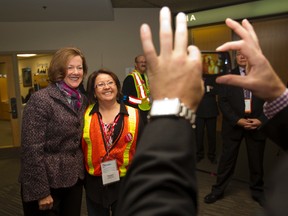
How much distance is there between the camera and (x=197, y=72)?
63 cm

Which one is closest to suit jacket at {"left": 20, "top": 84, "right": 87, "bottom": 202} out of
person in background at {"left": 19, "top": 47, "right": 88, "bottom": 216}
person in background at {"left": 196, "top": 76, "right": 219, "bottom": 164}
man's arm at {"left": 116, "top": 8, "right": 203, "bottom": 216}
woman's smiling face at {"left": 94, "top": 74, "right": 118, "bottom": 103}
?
person in background at {"left": 19, "top": 47, "right": 88, "bottom": 216}

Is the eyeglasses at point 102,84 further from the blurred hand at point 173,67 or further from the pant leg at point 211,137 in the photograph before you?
the pant leg at point 211,137

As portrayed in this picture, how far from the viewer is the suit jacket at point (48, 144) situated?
6.01ft

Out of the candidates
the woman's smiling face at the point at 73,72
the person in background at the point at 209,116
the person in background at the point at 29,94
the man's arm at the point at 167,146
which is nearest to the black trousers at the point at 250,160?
the person in background at the point at 209,116

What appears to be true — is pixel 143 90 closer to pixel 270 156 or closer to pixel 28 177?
pixel 270 156

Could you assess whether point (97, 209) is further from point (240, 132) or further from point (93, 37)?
point (93, 37)

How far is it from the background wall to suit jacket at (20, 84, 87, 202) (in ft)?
14.1

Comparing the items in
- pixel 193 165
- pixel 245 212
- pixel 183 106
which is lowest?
pixel 245 212

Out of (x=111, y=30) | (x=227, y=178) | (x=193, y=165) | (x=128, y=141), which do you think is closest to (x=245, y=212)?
(x=227, y=178)

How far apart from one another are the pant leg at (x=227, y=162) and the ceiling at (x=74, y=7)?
2414 mm

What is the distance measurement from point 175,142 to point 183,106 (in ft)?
0.30

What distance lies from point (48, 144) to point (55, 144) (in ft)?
0.15

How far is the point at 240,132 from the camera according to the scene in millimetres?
3172

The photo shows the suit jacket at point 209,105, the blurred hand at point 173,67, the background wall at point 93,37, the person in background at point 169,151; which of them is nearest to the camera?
the person in background at point 169,151
